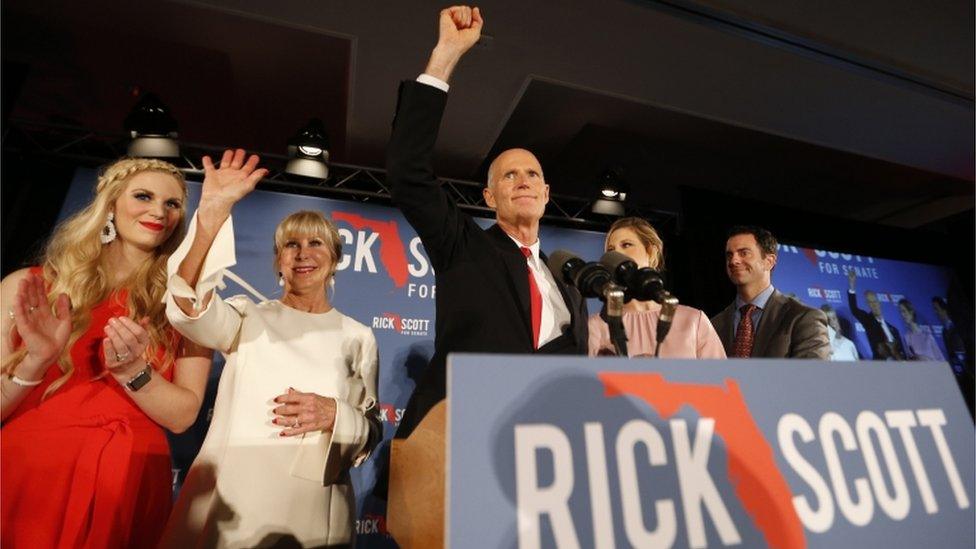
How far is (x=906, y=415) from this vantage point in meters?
0.79

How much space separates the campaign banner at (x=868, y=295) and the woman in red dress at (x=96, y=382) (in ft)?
15.9

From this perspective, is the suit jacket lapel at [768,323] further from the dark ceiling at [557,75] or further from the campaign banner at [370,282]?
the dark ceiling at [557,75]

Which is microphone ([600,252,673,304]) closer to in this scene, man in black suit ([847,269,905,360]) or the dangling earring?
the dangling earring

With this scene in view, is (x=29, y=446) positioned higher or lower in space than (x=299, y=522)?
higher

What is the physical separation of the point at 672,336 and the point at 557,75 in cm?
229

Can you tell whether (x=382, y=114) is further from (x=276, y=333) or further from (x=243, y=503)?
(x=243, y=503)

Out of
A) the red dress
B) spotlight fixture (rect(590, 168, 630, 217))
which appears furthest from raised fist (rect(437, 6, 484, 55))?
spotlight fixture (rect(590, 168, 630, 217))

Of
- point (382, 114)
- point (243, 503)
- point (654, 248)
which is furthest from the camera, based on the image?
point (382, 114)

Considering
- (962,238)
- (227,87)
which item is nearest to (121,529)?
(227,87)

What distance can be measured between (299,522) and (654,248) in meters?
1.84

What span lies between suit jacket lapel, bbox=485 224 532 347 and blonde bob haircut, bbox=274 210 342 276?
34.5 inches

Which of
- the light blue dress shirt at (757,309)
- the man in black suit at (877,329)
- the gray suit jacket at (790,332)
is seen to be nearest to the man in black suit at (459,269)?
the gray suit jacket at (790,332)

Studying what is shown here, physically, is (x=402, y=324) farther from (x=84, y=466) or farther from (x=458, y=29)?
(x=458, y=29)

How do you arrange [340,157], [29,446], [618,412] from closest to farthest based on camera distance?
[618,412], [29,446], [340,157]
